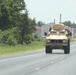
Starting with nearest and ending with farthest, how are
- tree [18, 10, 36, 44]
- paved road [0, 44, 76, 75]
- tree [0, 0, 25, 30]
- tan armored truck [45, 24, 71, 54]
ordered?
1. paved road [0, 44, 76, 75]
2. tan armored truck [45, 24, 71, 54]
3. tree [0, 0, 25, 30]
4. tree [18, 10, 36, 44]

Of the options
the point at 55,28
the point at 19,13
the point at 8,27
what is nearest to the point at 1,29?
the point at 8,27

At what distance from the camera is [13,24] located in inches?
3098

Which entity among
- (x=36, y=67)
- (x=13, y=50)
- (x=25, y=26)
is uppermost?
(x=25, y=26)

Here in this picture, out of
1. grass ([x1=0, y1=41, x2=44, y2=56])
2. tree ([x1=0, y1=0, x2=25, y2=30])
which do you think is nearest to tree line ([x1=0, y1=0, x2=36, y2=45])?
tree ([x1=0, y1=0, x2=25, y2=30])

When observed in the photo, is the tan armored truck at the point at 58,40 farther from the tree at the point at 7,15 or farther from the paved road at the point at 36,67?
the tree at the point at 7,15

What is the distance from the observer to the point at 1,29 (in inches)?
3017

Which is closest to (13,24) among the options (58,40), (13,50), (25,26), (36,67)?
(25,26)

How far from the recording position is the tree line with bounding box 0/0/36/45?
74250 mm

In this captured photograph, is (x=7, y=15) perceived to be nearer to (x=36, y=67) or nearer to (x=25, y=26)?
(x=25, y=26)

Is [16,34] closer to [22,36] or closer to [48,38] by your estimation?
[22,36]

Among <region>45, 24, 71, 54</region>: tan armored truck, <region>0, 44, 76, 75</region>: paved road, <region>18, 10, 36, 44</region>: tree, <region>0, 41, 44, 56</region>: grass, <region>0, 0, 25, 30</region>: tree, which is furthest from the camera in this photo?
<region>18, 10, 36, 44</region>: tree

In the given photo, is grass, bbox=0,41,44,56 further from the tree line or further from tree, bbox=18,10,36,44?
tree, bbox=18,10,36,44

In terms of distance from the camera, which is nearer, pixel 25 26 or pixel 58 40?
pixel 58 40

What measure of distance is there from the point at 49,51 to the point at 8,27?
30.4 metres
